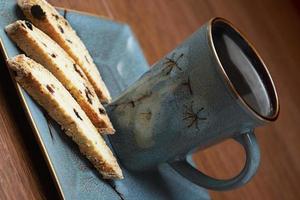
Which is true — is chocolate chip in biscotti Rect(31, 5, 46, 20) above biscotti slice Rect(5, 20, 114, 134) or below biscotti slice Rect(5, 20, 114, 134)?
above

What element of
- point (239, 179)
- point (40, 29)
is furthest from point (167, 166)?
point (40, 29)

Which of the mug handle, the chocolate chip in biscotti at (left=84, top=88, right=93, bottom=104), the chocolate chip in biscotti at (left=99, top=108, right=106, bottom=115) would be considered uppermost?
the chocolate chip in biscotti at (left=84, top=88, right=93, bottom=104)

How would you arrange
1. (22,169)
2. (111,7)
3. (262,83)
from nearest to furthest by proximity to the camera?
1. (22,169)
2. (262,83)
3. (111,7)

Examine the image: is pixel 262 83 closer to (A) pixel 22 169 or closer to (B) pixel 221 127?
(B) pixel 221 127

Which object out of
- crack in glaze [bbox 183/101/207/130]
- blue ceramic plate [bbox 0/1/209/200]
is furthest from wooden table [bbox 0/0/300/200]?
crack in glaze [bbox 183/101/207/130]

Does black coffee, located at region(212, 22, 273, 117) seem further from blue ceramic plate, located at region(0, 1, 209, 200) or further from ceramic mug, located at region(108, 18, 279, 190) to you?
blue ceramic plate, located at region(0, 1, 209, 200)
